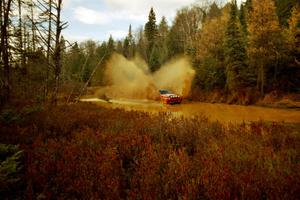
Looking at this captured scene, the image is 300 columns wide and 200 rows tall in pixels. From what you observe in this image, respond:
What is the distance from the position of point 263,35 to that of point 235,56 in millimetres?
3600

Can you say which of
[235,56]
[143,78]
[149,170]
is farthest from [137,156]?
[143,78]

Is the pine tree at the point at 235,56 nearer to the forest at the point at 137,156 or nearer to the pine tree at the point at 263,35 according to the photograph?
the pine tree at the point at 263,35

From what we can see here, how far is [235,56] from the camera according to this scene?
25.7 m

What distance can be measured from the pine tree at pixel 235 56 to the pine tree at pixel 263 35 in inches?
52.8

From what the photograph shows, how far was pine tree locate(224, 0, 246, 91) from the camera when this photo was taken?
25.6m

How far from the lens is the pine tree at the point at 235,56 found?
25.6 meters

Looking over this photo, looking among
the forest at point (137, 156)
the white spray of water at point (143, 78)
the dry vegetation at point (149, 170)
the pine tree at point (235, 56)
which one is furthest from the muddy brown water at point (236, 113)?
the white spray of water at point (143, 78)

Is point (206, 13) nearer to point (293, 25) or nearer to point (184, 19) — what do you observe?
point (184, 19)

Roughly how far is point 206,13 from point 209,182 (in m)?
49.2

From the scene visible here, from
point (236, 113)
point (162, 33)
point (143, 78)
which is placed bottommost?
point (236, 113)

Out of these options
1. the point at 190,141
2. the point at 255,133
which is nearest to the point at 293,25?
the point at 255,133

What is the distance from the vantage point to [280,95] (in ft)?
76.3

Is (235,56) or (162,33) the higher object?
(162,33)

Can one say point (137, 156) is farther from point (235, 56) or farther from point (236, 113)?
point (235, 56)
